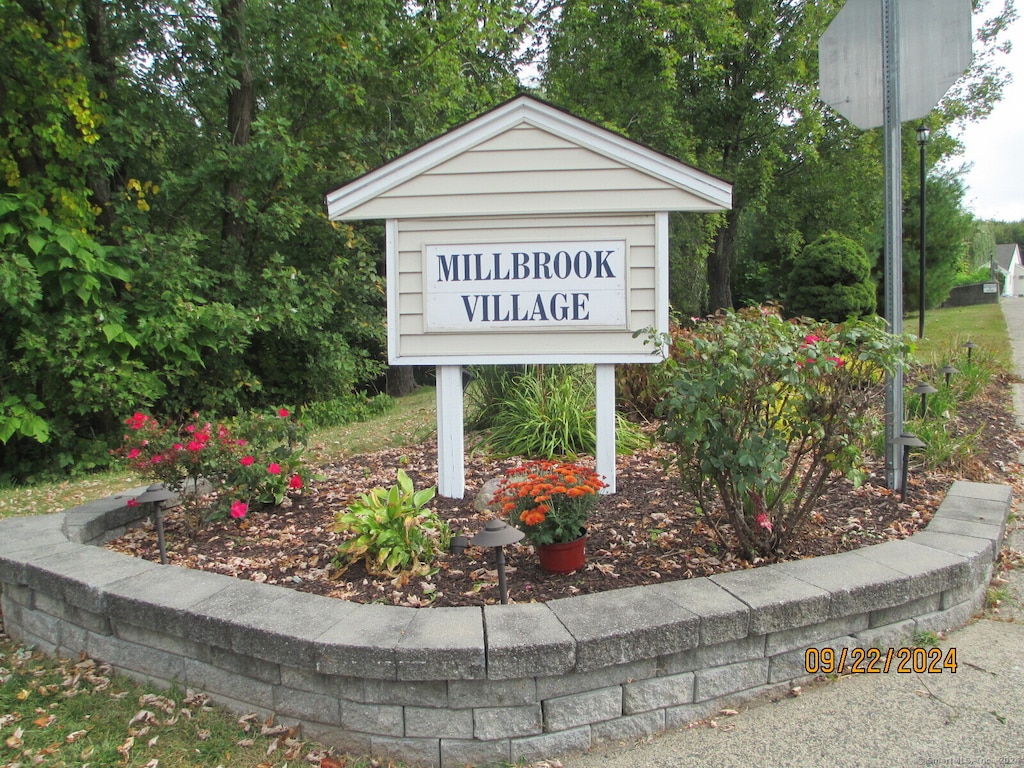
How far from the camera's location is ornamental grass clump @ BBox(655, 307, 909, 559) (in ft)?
9.27

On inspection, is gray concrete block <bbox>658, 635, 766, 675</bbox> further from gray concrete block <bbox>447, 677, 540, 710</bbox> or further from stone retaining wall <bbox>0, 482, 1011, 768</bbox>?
gray concrete block <bbox>447, 677, 540, 710</bbox>

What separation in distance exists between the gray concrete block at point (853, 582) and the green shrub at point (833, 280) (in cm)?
1488

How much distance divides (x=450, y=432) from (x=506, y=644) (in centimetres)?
213

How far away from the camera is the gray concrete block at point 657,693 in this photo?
2.36m

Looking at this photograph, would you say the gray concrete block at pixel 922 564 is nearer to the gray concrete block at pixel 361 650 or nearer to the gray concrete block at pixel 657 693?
the gray concrete block at pixel 657 693

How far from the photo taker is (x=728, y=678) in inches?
97.0

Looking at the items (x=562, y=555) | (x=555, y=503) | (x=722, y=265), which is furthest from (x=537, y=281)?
(x=722, y=265)

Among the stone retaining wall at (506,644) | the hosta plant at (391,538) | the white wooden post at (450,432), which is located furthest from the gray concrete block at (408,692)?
the white wooden post at (450,432)

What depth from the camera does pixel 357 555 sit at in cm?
320

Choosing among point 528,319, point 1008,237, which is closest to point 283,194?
point 528,319

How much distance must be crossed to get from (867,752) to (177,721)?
7.60 ft

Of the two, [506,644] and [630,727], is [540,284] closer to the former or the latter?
[506,644]

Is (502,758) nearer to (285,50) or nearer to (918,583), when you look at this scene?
(918,583)
